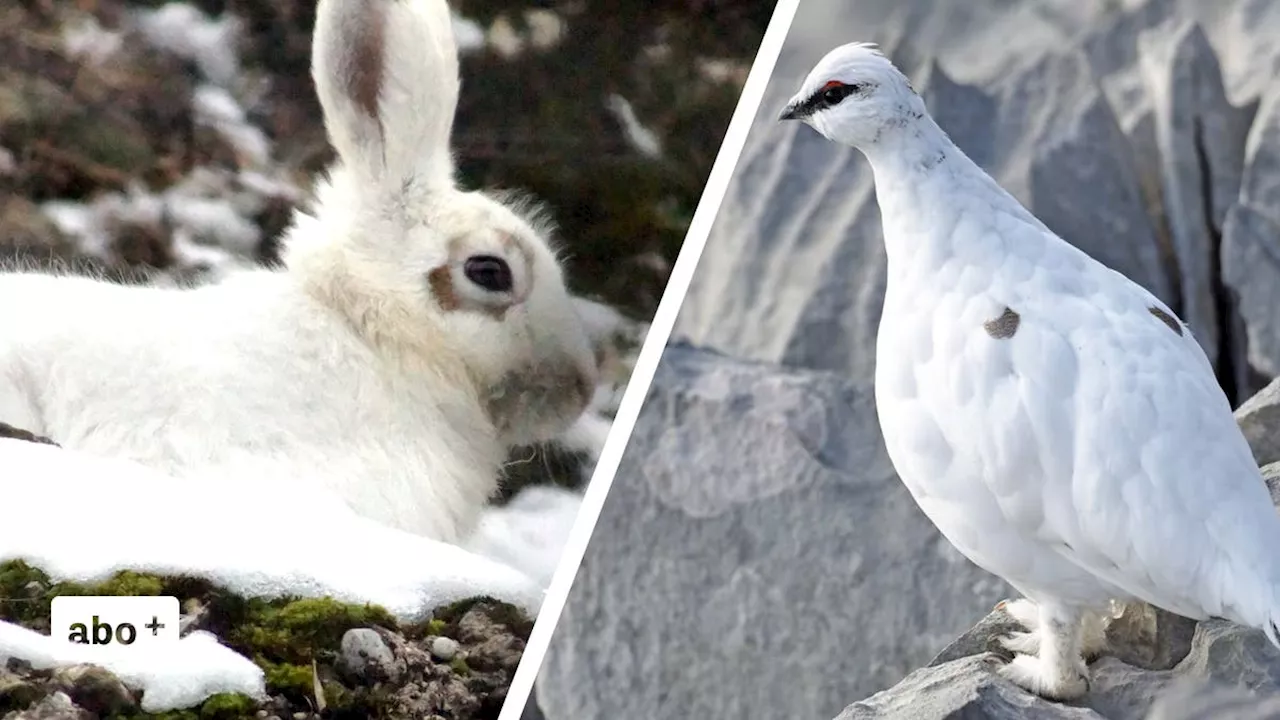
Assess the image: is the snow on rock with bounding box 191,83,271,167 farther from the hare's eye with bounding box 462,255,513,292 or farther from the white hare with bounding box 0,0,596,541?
the hare's eye with bounding box 462,255,513,292

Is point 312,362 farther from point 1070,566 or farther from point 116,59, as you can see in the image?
point 1070,566

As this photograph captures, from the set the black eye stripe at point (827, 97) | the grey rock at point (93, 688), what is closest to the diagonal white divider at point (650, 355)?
the black eye stripe at point (827, 97)

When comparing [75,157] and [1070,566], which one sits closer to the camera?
[1070,566]

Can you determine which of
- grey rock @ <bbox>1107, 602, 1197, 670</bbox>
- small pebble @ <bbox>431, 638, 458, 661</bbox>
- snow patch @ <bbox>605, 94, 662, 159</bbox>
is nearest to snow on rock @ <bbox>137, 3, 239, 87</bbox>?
snow patch @ <bbox>605, 94, 662, 159</bbox>

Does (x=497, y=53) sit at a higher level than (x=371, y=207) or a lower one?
higher

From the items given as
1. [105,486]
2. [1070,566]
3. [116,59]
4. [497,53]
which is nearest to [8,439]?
[105,486]

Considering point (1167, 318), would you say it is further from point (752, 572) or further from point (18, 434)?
point (18, 434)
